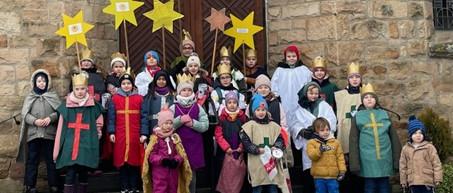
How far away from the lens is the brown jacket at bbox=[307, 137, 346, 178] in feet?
24.4

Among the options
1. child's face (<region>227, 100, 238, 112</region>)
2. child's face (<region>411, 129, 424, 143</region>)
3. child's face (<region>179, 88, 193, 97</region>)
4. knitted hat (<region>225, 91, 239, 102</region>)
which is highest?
child's face (<region>179, 88, 193, 97</region>)

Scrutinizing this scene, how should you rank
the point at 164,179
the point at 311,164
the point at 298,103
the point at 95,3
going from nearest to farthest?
the point at 164,179 < the point at 311,164 < the point at 298,103 < the point at 95,3

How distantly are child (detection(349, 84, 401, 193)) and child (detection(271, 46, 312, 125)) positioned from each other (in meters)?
1.35

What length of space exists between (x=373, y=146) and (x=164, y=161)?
8.57 ft

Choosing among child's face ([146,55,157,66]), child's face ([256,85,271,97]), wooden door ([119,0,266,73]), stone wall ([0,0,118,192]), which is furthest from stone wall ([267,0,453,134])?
stone wall ([0,0,118,192])

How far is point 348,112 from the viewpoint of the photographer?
27.5 feet

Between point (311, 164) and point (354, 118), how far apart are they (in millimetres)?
794

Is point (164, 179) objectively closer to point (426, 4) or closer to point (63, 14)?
point (63, 14)

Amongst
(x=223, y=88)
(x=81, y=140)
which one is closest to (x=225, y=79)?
(x=223, y=88)

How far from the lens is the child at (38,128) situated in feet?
25.7

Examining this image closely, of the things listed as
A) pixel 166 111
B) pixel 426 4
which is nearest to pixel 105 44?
pixel 166 111

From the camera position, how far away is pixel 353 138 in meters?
7.88

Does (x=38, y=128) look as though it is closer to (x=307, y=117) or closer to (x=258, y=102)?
(x=258, y=102)

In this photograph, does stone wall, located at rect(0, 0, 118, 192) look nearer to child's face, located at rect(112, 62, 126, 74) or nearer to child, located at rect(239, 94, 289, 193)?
child's face, located at rect(112, 62, 126, 74)
